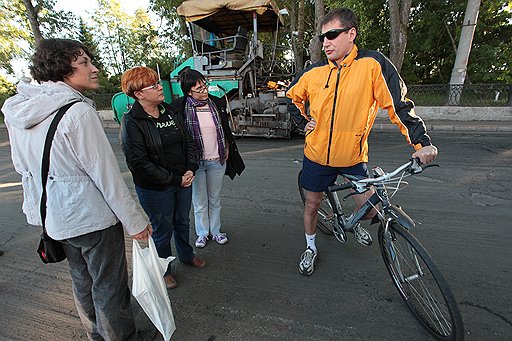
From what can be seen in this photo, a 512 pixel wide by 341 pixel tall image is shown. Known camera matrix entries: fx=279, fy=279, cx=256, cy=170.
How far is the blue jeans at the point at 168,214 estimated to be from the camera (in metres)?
2.27

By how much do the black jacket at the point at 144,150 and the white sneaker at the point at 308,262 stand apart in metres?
1.35

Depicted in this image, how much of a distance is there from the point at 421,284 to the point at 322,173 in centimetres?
106

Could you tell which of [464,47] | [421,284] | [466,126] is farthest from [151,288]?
[464,47]

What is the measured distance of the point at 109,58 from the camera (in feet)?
79.4

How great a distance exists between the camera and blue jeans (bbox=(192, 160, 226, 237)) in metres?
2.85

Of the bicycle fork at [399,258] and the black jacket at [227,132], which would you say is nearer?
the bicycle fork at [399,258]

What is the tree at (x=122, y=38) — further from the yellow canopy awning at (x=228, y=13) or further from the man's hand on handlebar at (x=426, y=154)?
the man's hand on handlebar at (x=426, y=154)

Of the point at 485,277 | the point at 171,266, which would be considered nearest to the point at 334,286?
the point at 485,277

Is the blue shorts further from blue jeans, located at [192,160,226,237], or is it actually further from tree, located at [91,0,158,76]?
tree, located at [91,0,158,76]

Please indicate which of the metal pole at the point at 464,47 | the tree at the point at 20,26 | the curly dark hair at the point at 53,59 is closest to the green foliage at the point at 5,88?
the tree at the point at 20,26

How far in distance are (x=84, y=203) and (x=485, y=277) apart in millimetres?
3043

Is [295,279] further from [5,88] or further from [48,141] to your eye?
[5,88]

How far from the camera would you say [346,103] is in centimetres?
204

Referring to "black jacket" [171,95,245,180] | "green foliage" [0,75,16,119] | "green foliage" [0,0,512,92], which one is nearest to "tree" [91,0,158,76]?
"green foliage" [0,0,512,92]
